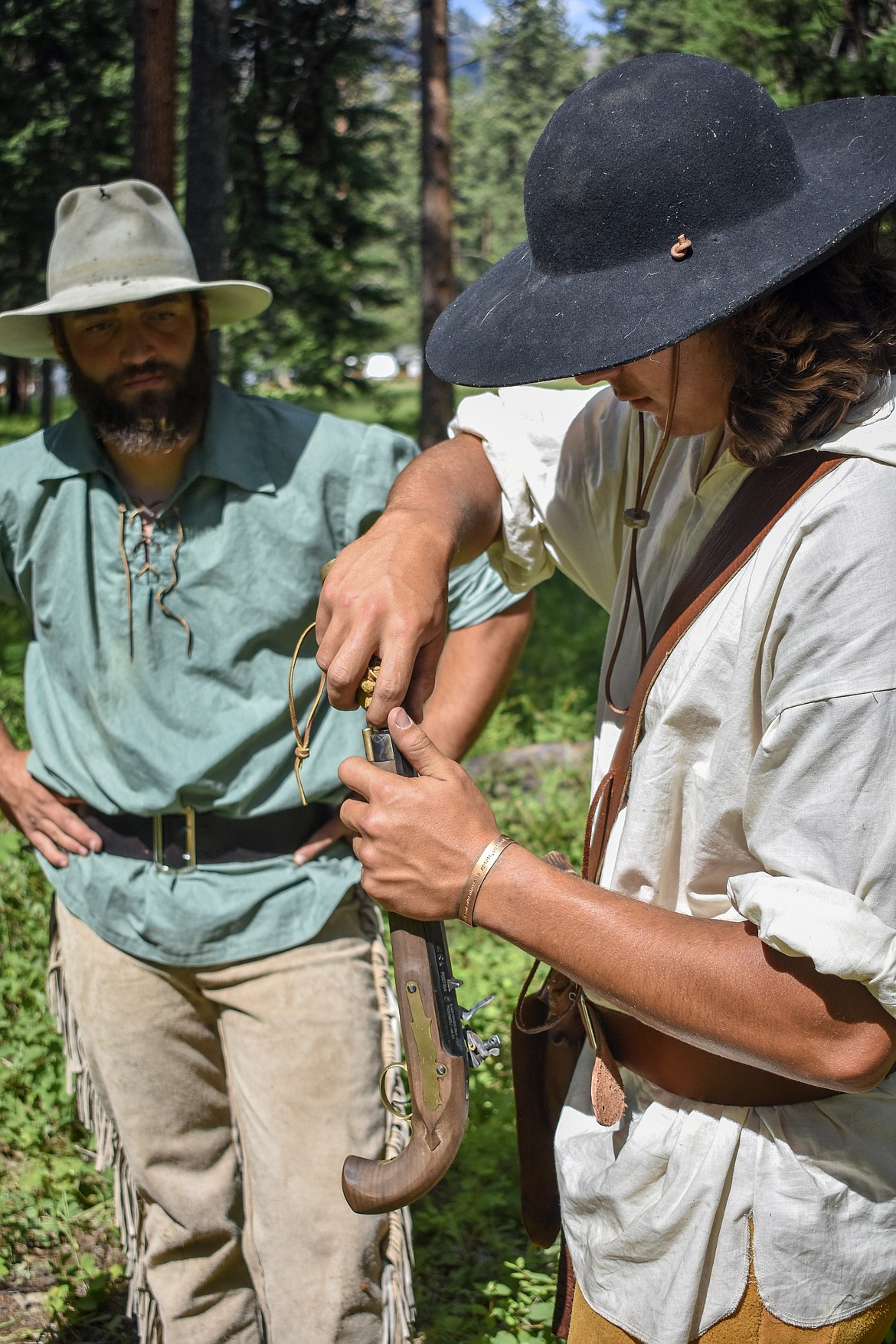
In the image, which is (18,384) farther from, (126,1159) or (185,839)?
(126,1159)

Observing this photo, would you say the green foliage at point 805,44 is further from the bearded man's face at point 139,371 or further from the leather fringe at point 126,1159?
the leather fringe at point 126,1159

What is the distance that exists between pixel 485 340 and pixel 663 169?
31 cm

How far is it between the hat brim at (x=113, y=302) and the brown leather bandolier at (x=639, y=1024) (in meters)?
1.85

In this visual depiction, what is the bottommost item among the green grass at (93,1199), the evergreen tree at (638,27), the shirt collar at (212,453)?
the green grass at (93,1199)

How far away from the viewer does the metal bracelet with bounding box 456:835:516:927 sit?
1.52 m

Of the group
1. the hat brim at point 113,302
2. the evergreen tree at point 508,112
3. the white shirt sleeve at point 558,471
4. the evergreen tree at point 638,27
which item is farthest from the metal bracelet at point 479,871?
the evergreen tree at point 508,112

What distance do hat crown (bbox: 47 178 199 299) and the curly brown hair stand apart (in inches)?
78.8

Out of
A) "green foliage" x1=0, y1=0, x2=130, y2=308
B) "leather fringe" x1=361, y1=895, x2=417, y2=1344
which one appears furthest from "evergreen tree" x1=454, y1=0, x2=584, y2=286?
"leather fringe" x1=361, y1=895, x2=417, y2=1344

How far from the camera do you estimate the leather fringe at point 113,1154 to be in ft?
9.62

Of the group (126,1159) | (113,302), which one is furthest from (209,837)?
Result: (113,302)

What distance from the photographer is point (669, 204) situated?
→ 145cm

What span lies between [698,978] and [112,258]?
2471 millimetres

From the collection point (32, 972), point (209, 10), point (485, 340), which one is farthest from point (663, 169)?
point (209, 10)

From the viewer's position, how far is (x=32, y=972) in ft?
15.5
